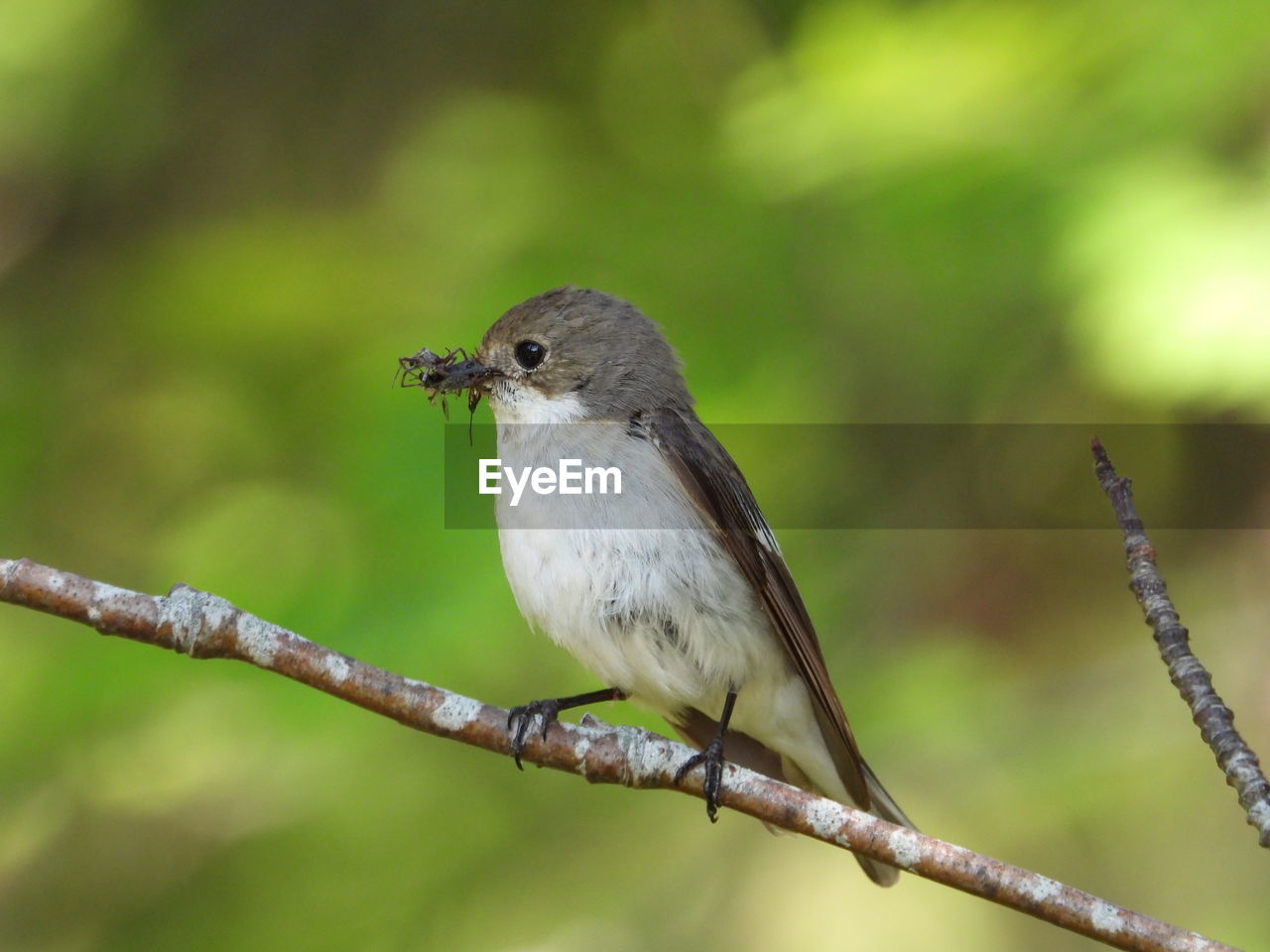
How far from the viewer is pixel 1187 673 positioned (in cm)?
222

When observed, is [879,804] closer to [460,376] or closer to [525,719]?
[525,719]

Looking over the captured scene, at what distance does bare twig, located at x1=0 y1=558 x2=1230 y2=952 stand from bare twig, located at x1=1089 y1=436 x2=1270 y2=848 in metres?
0.25

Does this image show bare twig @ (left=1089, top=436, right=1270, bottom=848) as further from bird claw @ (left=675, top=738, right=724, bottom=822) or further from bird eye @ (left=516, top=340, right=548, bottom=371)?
bird eye @ (left=516, top=340, right=548, bottom=371)

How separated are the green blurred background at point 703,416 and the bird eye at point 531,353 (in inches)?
7.6

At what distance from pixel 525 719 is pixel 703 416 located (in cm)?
99

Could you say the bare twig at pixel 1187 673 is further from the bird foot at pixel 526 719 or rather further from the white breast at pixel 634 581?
the bird foot at pixel 526 719

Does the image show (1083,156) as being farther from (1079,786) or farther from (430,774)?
(430,774)

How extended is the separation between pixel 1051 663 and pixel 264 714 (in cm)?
211

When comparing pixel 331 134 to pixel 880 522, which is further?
pixel 331 134

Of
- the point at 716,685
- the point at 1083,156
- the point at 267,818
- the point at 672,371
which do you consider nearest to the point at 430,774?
the point at 267,818

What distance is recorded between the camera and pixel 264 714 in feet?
9.72

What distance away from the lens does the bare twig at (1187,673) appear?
82.3 inches

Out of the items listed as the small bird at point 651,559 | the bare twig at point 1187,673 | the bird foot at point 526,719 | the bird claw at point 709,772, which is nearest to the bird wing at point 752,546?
the small bird at point 651,559

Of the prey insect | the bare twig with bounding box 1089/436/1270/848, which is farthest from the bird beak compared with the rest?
the bare twig with bounding box 1089/436/1270/848
